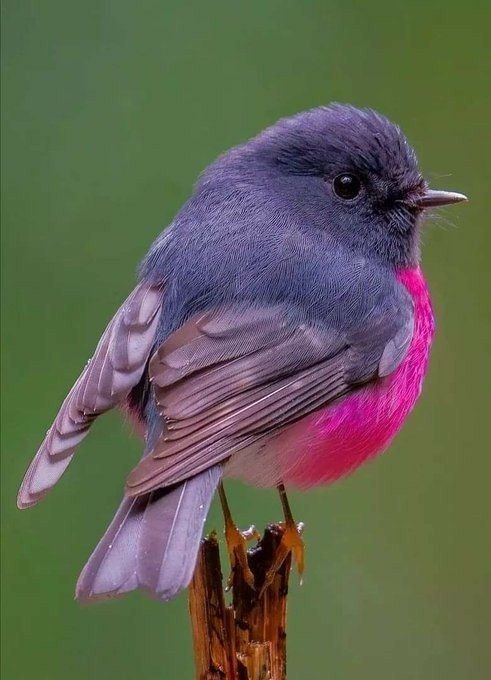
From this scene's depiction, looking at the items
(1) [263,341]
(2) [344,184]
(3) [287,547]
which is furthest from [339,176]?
(3) [287,547]

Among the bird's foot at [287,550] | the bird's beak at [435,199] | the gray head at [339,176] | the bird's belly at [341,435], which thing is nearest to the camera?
the bird's foot at [287,550]

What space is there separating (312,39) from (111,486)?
2170 millimetres

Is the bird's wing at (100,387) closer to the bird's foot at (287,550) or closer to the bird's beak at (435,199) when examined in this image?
the bird's foot at (287,550)

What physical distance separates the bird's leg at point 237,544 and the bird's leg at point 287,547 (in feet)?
0.19

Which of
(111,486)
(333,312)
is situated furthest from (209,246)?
(111,486)

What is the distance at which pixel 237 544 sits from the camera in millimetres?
3871

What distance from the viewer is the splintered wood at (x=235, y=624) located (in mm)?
3453

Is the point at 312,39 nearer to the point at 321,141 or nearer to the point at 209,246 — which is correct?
the point at 321,141

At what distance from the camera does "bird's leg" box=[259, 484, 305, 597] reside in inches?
142

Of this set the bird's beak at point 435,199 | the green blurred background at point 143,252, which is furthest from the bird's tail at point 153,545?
the green blurred background at point 143,252

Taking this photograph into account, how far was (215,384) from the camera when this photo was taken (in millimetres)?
3488

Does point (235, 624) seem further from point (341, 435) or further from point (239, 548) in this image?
point (341, 435)

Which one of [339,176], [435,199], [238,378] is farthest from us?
[435,199]

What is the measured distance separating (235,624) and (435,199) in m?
1.53
